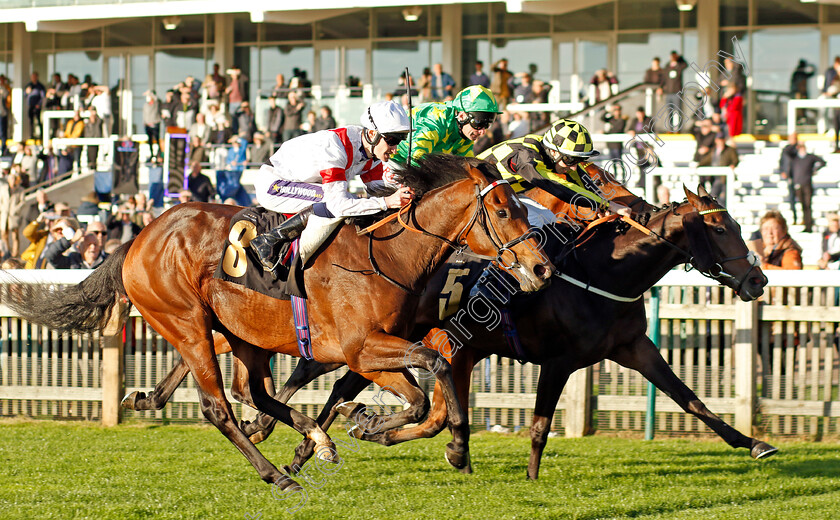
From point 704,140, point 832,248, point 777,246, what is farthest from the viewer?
point 704,140

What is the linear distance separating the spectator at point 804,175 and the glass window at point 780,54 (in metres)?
4.89

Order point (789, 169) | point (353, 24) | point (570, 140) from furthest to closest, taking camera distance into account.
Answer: point (353, 24), point (789, 169), point (570, 140)

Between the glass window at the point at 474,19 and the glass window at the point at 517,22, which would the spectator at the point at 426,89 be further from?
the glass window at the point at 517,22

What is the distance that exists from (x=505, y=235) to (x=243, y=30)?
1581 cm

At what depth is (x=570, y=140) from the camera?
5781 millimetres

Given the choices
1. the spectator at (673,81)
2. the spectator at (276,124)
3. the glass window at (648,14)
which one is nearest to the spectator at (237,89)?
the spectator at (276,124)

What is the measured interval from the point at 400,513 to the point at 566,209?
2.13 m

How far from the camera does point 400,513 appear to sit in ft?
15.6

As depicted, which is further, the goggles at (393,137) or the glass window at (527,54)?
the glass window at (527,54)

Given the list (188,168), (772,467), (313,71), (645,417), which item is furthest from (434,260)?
(313,71)

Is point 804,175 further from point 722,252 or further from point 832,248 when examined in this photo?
point 722,252

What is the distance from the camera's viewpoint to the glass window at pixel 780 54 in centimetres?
1628

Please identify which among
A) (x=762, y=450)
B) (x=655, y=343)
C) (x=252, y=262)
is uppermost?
(x=252, y=262)

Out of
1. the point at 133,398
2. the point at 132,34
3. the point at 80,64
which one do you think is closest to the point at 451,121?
the point at 133,398
